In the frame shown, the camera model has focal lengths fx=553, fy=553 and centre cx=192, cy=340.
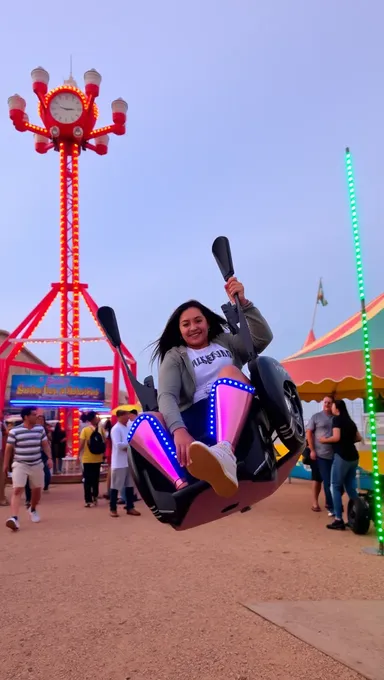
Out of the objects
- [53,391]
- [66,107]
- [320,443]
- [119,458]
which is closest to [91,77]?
[66,107]

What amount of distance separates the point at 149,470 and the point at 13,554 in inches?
188

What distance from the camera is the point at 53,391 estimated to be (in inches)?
727

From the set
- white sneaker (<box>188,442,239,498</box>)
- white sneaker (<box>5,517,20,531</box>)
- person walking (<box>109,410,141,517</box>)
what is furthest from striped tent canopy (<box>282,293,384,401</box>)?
white sneaker (<box>188,442,239,498</box>)

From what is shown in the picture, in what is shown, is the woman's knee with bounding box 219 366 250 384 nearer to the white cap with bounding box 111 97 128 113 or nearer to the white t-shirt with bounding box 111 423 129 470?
the white t-shirt with bounding box 111 423 129 470

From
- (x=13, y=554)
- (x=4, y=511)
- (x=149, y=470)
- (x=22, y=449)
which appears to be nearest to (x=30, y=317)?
(x=4, y=511)

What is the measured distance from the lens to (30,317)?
822 inches

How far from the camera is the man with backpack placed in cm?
898

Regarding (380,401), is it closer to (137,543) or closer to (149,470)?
(137,543)

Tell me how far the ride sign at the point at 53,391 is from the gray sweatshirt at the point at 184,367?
16922 mm

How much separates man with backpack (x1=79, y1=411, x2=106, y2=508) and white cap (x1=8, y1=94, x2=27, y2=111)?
53.0 ft

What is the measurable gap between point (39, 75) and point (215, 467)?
22.0m

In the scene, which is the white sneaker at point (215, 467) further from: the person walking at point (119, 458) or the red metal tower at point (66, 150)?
the red metal tower at point (66, 150)


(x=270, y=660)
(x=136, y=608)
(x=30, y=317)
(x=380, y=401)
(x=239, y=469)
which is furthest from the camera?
(x=30, y=317)

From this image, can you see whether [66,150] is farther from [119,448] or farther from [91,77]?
[119,448]
